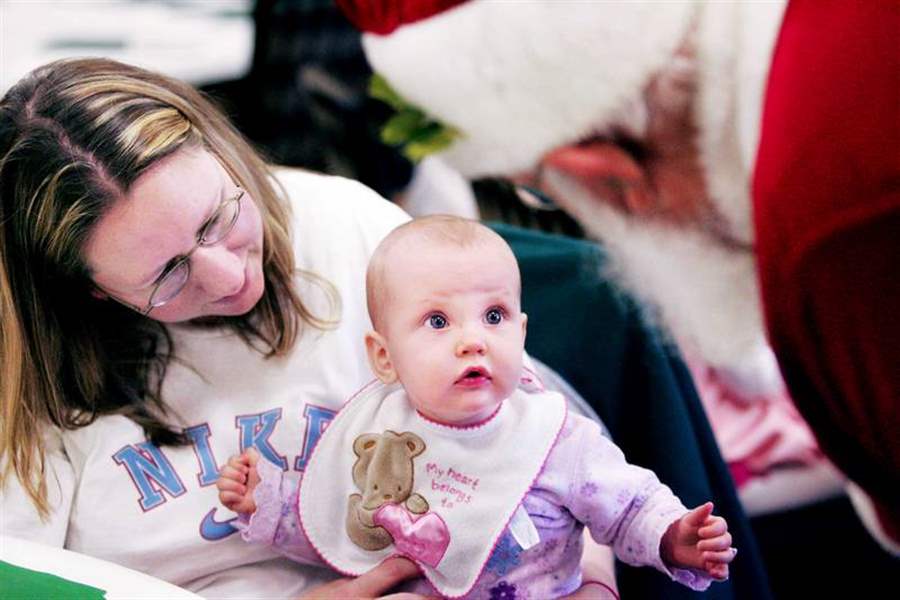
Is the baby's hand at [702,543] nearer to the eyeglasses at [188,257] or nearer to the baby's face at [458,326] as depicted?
the baby's face at [458,326]

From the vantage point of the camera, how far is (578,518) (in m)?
0.61

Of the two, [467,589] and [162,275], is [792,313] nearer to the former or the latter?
[467,589]

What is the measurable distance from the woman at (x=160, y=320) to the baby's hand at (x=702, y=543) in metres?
0.17

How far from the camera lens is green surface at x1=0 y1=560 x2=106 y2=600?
0.62 m

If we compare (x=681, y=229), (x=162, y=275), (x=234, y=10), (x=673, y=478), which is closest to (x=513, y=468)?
(x=673, y=478)

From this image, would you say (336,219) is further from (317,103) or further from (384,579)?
(317,103)

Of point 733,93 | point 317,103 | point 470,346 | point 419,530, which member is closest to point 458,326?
point 470,346

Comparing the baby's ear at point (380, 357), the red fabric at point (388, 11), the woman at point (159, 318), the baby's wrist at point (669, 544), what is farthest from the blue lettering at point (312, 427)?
the red fabric at point (388, 11)

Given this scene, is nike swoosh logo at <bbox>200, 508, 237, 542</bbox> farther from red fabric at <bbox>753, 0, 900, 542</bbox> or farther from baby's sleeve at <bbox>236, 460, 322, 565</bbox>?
red fabric at <bbox>753, 0, 900, 542</bbox>

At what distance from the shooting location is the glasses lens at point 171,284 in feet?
2.10

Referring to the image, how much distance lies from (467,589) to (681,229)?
40 cm

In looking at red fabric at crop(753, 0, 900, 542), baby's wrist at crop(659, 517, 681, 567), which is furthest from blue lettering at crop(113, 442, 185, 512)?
red fabric at crop(753, 0, 900, 542)

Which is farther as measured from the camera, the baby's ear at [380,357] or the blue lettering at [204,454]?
the blue lettering at [204,454]

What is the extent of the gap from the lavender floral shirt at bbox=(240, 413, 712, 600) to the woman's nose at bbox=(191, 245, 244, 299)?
A: 0.77 feet
